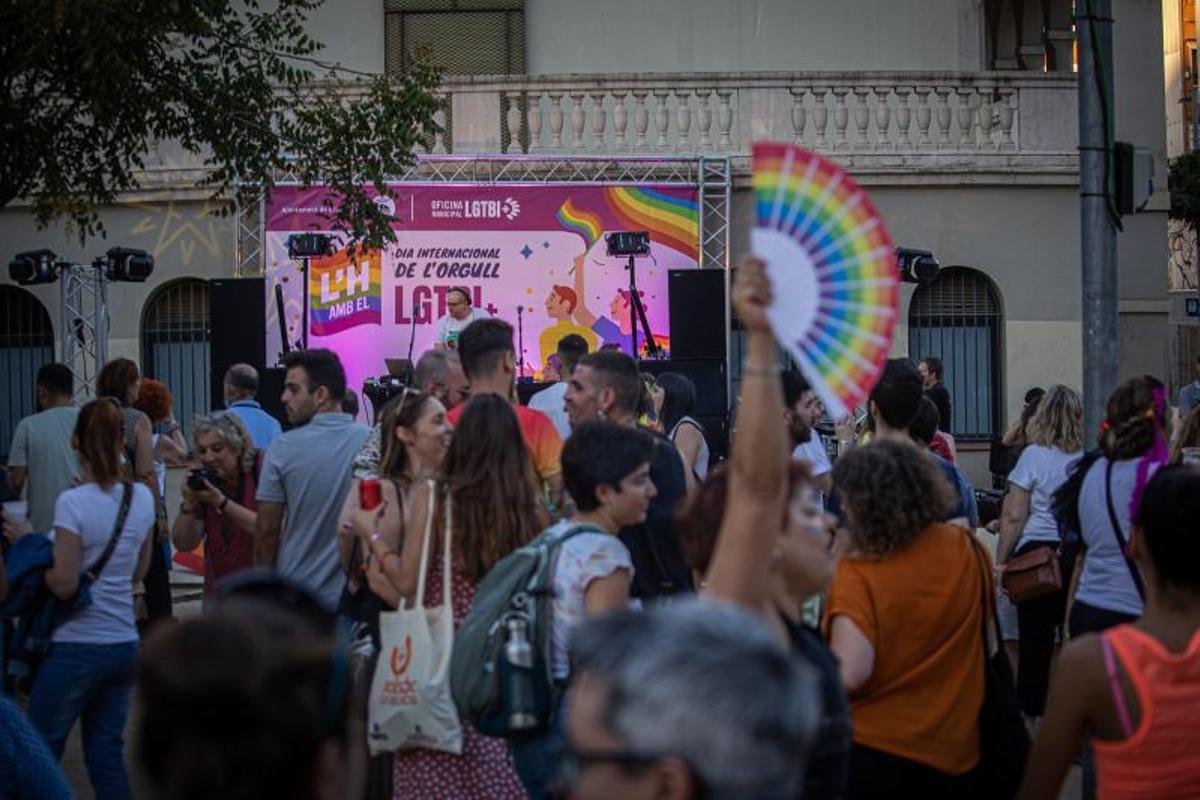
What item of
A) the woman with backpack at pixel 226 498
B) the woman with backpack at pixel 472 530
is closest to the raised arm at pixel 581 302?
→ the woman with backpack at pixel 226 498

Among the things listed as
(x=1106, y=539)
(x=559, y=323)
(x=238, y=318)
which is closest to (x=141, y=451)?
(x=1106, y=539)

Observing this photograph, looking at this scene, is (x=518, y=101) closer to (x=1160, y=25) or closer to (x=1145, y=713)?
(x=1160, y=25)

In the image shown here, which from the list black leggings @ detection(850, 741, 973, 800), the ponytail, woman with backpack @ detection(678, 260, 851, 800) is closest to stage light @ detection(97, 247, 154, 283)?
the ponytail

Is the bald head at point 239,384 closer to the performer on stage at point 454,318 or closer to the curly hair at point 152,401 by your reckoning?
the curly hair at point 152,401

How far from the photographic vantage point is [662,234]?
19844 mm

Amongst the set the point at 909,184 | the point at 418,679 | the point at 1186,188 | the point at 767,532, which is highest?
the point at 1186,188

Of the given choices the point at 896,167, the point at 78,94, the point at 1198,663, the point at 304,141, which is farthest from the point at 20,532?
the point at 896,167

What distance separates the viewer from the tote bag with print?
5.04m

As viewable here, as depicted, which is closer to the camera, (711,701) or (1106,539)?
(711,701)

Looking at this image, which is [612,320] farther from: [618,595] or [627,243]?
[618,595]

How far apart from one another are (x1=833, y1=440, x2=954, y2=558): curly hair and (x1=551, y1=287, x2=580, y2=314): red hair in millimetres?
14694

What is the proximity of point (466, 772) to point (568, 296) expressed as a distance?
1474 cm

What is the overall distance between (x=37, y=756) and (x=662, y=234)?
1629 centimetres

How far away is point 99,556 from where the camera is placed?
265 inches
